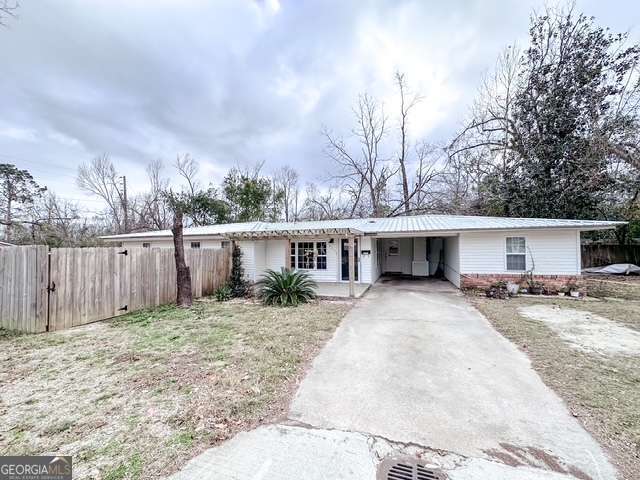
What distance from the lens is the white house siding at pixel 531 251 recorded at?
9992 mm

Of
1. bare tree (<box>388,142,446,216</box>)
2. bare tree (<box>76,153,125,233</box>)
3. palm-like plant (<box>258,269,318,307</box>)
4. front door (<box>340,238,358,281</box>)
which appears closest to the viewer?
palm-like plant (<box>258,269,318,307</box>)

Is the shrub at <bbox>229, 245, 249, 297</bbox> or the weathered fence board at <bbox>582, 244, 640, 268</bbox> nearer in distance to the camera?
the shrub at <bbox>229, 245, 249, 297</bbox>

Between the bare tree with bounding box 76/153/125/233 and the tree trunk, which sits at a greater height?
the bare tree with bounding box 76/153/125/233

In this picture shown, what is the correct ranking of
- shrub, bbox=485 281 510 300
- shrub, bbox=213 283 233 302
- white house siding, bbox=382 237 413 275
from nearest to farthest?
shrub, bbox=485 281 510 300
shrub, bbox=213 283 233 302
white house siding, bbox=382 237 413 275

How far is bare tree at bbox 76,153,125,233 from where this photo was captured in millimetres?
23031

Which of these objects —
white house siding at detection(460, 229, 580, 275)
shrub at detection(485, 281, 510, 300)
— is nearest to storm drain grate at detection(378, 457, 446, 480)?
shrub at detection(485, 281, 510, 300)

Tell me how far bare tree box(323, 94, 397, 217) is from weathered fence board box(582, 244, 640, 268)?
13.6 metres

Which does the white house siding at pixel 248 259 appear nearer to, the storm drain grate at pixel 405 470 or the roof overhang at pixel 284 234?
the roof overhang at pixel 284 234

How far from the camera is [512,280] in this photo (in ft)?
33.7

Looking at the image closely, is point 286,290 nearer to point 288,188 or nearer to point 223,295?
point 223,295

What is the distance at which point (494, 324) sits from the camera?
20.4 ft

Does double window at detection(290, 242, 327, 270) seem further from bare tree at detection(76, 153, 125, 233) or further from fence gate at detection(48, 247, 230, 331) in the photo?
bare tree at detection(76, 153, 125, 233)

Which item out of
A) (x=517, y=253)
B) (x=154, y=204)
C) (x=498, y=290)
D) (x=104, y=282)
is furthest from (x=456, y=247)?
(x=154, y=204)

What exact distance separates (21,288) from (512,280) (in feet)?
46.5
